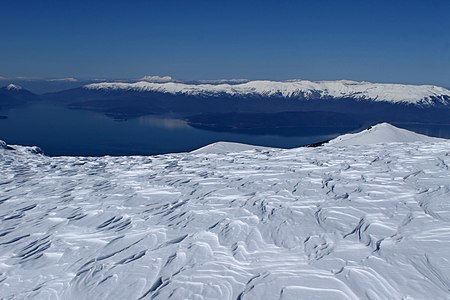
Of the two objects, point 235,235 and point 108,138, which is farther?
point 108,138

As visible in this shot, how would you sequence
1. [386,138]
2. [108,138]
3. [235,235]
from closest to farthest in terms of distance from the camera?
[235,235] < [386,138] < [108,138]

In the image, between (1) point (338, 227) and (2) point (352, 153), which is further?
(2) point (352, 153)

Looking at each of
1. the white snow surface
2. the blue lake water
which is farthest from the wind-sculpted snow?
the blue lake water

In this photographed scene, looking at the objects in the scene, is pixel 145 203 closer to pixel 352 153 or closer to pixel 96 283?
pixel 96 283

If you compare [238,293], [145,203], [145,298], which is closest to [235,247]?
[238,293]

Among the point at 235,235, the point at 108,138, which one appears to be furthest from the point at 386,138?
the point at 108,138

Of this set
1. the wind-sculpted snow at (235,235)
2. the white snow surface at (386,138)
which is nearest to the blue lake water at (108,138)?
the white snow surface at (386,138)

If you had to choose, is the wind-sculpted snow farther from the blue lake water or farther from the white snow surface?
the blue lake water

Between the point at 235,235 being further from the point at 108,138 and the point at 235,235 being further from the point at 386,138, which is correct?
the point at 108,138

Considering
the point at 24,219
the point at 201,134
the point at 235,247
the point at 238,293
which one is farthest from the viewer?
the point at 201,134
